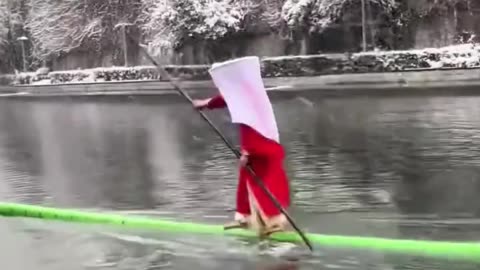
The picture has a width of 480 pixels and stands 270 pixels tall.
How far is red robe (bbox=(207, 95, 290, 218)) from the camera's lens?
6820 mm

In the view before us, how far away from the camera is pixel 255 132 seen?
679 cm

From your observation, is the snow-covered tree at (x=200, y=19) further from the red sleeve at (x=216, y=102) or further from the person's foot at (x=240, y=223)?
the red sleeve at (x=216, y=102)

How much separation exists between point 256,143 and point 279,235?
793mm

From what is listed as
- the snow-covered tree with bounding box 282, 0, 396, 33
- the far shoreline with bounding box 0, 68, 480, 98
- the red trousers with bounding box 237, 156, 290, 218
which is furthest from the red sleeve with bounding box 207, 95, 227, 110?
the snow-covered tree with bounding box 282, 0, 396, 33

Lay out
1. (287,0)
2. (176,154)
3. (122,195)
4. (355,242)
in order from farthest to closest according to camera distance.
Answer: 1. (287,0)
2. (176,154)
3. (122,195)
4. (355,242)

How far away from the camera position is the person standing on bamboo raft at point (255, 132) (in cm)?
A: 670

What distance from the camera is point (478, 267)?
600cm

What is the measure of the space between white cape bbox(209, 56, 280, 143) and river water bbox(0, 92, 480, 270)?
1067 millimetres

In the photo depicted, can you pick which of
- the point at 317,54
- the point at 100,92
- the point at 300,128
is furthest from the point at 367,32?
the point at 300,128

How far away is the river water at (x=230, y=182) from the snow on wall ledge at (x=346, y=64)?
7.56 metres

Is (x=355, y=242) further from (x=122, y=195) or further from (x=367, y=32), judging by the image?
(x=367, y=32)

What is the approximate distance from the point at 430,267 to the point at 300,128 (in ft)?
30.8

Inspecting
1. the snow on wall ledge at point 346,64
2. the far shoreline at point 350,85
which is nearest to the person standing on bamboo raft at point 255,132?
the far shoreline at point 350,85

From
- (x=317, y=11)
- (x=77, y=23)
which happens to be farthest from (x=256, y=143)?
(x=77, y=23)
